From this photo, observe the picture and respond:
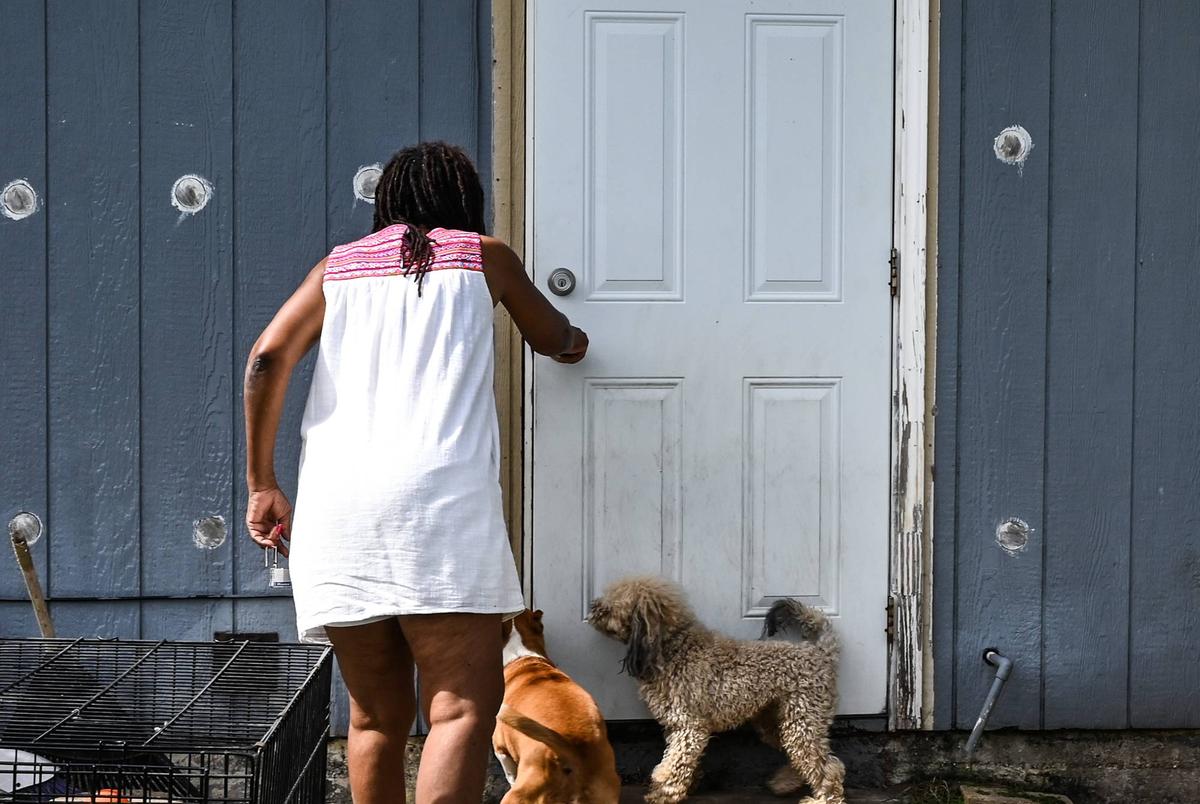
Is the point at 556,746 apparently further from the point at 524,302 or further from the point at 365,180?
the point at 365,180

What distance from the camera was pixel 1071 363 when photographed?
139 inches

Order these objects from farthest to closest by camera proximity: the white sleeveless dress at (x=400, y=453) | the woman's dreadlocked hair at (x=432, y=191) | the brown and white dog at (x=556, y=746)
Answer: the brown and white dog at (x=556, y=746), the woman's dreadlocked hair at (x=432, y=191), the white sleeveless dress at (x=400, y=453)

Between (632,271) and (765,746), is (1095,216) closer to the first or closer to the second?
(632,271)

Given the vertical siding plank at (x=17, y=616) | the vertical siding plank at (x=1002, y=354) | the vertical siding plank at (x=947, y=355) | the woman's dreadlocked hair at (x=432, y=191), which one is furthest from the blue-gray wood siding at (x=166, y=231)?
the vertical siding plank at (x=1002, y=354)

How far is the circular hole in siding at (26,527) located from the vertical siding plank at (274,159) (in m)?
0.56

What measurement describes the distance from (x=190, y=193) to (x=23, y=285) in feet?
1.75

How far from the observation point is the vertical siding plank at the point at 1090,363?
3502mm

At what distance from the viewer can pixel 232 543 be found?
11.1ft

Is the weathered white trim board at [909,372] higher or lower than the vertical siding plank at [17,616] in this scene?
higher

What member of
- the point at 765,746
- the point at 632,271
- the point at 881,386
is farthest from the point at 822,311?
the point at 765,746

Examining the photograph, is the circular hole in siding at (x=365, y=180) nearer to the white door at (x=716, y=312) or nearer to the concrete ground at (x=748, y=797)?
the white door at (x=716, y=312)

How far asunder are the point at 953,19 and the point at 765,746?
86.8 inches

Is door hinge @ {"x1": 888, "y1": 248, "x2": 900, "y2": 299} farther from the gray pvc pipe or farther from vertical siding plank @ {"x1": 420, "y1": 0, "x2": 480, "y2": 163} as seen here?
vertical siding plank @ {"x1": 420, "y1": 0, "x2": 480, "y2": 163}

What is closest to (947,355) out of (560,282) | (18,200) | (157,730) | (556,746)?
(560,282)
